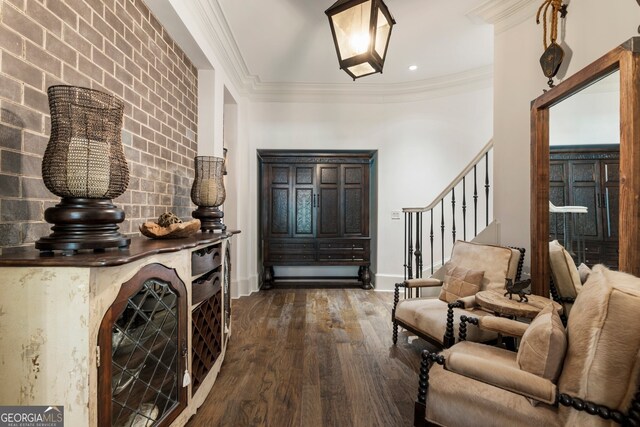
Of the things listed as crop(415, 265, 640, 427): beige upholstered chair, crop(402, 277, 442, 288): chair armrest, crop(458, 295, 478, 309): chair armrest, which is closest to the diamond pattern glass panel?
crop(415, 265, 640, 427): beige upholstered chair

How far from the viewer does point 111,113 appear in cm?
115

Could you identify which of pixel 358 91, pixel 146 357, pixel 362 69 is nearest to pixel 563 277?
pixel 362 69

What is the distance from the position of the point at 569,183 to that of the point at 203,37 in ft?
10.4

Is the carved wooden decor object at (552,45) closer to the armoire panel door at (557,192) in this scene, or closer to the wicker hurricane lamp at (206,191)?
the armoire panel door at (557,192)

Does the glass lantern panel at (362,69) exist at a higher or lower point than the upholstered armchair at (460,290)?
higher

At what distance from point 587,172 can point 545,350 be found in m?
1.22

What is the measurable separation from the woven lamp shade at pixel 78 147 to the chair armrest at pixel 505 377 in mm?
1553

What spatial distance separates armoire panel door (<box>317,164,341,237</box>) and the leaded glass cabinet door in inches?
122

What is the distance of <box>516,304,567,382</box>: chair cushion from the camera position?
1.09m

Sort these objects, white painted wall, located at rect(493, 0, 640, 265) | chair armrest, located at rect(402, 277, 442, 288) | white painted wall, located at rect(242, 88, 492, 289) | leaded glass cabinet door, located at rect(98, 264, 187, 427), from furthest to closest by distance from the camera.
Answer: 1. white painted wall, located at rect(242, 88, 492, 289)
2. chair armrest, located at rect(402, 277, 442, 288)
3. white painted wall, located at rect(493, 0, 640, 265)
4. leaded glass cabinet door, located at rect(98, 264, 187, 427)

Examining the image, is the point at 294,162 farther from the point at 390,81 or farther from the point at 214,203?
the point at 214,203

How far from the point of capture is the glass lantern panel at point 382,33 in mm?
Result: 2163

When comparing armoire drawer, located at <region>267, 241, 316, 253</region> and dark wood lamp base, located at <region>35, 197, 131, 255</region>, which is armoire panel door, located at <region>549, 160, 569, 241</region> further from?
armoire drawer, located at <region>267, 241, 316, 253</region>

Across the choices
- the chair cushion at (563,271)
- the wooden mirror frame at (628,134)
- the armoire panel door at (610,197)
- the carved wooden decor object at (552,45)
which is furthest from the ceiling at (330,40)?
the chair cushion at (563,271)
